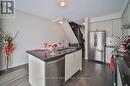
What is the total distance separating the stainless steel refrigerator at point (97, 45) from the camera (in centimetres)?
425

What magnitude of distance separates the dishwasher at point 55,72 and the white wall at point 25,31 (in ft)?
8.13

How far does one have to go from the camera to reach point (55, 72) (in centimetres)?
183

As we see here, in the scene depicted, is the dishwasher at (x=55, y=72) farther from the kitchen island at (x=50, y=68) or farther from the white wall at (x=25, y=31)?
the white wall at (x=25, y=31)

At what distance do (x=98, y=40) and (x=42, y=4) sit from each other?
3241mm

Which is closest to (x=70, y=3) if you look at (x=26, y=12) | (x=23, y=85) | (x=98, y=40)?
(x=26, y=12)

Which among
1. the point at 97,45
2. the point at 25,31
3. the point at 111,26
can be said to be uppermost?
the point at 111,26

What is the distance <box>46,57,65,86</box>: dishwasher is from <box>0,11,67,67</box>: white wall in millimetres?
2478

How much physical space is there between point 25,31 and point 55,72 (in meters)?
2.84

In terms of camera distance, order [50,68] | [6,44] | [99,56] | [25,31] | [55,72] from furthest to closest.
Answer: [99,56], [25,31], [6,44], [55,72], [50,68]

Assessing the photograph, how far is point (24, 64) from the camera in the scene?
377 cm

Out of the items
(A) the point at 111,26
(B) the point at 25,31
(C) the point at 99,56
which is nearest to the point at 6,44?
(B) the point at 25,31

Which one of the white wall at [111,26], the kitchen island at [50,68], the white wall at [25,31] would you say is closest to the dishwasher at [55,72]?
the kitchen island at [50,68]

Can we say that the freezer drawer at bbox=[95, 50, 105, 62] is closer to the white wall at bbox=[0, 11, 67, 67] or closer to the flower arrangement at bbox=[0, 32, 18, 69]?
the white wall at bbox=[0, 11, 67, 67]

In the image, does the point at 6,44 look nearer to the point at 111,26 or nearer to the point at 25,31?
the point at 25,31
